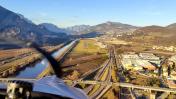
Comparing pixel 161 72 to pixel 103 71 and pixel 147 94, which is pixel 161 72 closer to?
pixel 103 71

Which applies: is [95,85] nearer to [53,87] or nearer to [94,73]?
[94,73]

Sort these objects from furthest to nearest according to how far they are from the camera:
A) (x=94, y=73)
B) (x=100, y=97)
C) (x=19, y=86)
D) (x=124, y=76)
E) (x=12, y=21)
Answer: (x=12, y=21) < (x=94, y=73) < (x=124, y=76) < (x=100, y=97) < (x=19, y=86)

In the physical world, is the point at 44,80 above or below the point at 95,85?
above

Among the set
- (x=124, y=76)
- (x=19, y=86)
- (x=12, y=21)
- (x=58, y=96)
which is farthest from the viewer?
(x=12, y=21)

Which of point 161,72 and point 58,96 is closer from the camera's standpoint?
point 58,96

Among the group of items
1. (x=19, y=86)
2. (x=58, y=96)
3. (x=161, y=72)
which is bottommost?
(x=161, y=72)

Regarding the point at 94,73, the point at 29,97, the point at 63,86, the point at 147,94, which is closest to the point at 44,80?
the point at 63,86

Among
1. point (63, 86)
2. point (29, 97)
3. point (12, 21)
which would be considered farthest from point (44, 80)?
point (12, 21)
